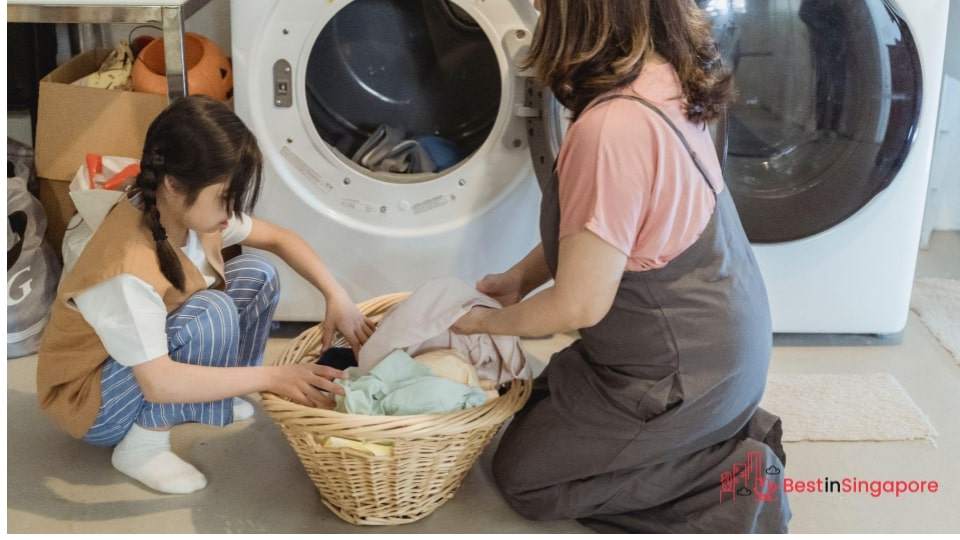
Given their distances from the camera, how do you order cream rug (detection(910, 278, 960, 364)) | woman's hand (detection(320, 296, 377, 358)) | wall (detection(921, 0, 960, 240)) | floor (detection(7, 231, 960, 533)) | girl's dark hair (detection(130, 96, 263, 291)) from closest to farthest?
1. girl's dark hair (detection(130, 96, 263, 291))
2. floor (detection(7, 231, 960, 533))
3. woman's hand (detection(320, 296, 377, 358))
4. cream rug (detection(910, 278, 960, 364))
5. wall (detection(921, 0, 960, 240))

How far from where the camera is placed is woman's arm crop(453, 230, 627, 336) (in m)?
1.20

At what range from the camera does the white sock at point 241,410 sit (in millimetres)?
1661

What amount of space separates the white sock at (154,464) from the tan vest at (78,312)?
0.07 metres

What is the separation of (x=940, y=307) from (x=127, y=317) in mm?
1610

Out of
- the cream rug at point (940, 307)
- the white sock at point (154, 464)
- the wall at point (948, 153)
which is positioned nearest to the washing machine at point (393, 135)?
the white sock at point (154, 464)

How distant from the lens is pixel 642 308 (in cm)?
129

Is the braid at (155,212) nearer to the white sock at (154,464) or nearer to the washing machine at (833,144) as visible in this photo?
the white sock at (154,464)

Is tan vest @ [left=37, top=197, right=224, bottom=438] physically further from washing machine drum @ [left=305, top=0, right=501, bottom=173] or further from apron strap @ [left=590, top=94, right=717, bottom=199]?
apron strap @ [left=590, top=94, right=717, bottom=199]

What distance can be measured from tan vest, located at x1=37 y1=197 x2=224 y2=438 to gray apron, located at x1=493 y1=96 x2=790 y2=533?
0.50m

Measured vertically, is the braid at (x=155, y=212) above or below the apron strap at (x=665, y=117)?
below

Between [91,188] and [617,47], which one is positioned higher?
[617,47]

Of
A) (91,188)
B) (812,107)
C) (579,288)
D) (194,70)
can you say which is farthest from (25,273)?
(812,107)

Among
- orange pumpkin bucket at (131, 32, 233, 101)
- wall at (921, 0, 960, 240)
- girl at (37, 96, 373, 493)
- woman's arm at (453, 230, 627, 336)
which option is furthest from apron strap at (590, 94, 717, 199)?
wall at (921, 0, 960, 240)

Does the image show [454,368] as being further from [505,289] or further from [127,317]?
[127,317]
